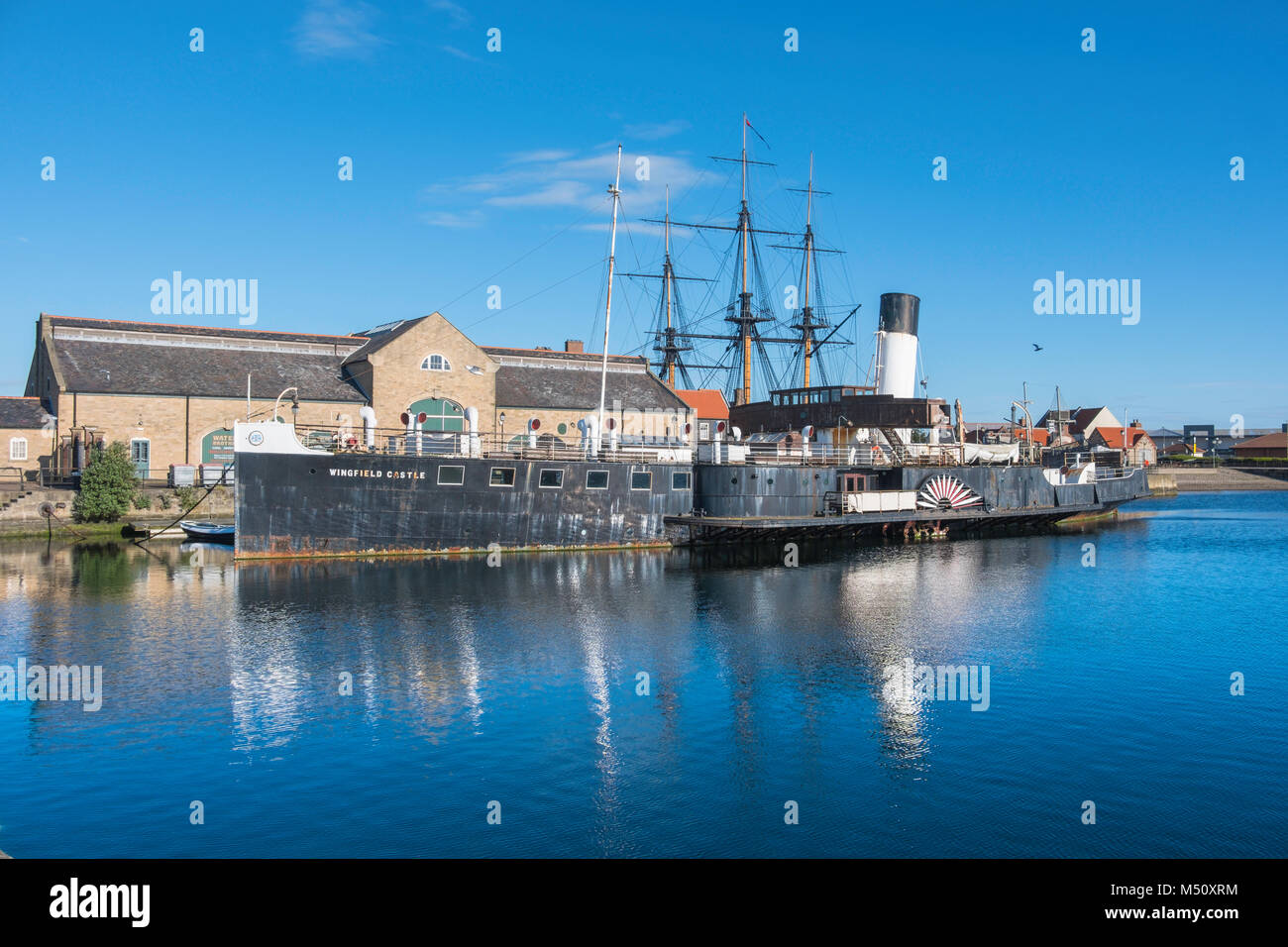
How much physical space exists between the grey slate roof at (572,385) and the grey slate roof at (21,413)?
Result: 27.7m

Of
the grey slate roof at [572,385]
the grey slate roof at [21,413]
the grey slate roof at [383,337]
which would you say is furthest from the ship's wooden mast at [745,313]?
the grey slate roof at [21,413]

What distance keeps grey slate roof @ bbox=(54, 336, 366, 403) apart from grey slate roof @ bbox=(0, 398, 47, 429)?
3.51 meters

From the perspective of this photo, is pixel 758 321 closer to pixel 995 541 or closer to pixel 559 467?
pixel 995 541

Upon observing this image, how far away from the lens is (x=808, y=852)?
1350 cm

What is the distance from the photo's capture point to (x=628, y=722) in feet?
63.1

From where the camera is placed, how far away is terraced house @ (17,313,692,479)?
2114 inches

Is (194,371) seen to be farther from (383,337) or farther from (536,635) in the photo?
(536,635)

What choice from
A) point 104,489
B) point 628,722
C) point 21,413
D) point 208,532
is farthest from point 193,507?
point 628,722

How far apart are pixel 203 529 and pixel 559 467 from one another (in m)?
19.3

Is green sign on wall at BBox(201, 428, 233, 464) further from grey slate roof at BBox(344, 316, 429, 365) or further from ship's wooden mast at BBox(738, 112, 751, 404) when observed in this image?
ship's wooden mast at BBox(738, 112, 751, 404)

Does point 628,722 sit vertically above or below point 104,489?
below

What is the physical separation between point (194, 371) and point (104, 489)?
35.4ft
